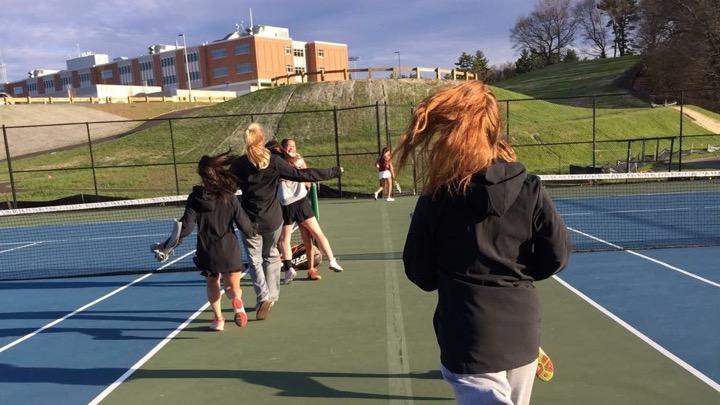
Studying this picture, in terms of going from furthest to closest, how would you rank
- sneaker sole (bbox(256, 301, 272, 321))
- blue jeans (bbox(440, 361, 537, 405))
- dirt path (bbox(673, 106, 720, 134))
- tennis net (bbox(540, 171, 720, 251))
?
dirt path (bbox(673, 106, 720, 134)) < tennis net (bbox(540, 171, 720, 251)) < sneaker sole (bbox(256, 301, 272, 321)) < blue jeans (bbox(440, 361, 537, 405))

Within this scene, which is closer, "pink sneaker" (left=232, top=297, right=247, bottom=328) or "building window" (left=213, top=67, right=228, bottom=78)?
"pink sneaker" (left=232, top=297, right=247, bottom=328)

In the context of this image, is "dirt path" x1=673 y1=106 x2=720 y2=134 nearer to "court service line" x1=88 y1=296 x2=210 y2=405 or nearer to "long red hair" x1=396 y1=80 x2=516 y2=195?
"court service line" x1=88 y1=296 x2=210 y2=405

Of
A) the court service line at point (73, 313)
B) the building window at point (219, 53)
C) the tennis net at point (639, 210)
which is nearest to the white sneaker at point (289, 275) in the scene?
the court service line at point (73, 313)

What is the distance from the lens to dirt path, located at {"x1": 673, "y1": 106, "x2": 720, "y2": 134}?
120 ft

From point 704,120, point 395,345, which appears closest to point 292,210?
point 395,345

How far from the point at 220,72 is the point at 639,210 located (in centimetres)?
8300

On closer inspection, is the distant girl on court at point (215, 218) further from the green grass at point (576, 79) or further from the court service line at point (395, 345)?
the green grass at point (576, 79)

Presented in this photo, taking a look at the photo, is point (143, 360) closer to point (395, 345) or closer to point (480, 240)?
point (395, 345)

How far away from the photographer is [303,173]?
227 inches

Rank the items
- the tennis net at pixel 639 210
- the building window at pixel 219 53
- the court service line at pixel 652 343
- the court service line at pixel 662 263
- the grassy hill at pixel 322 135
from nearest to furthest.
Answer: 1. the court service line at pixel 652 343
2. the court service line at pixel 662 263
3. the tennis net at pixel 639 210
4. the grassy hill at pixel 322 135
5. the building window at pixel 219 53

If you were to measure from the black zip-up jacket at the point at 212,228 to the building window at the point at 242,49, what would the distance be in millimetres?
83019

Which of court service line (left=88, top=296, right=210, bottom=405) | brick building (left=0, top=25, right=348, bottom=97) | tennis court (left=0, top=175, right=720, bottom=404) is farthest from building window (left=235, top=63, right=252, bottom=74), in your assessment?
court service line (left=88, top=296, right=210, bottom=405)

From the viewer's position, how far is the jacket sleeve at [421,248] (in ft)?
6.47

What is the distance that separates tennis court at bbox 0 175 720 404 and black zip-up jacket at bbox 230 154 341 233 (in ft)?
3.89
